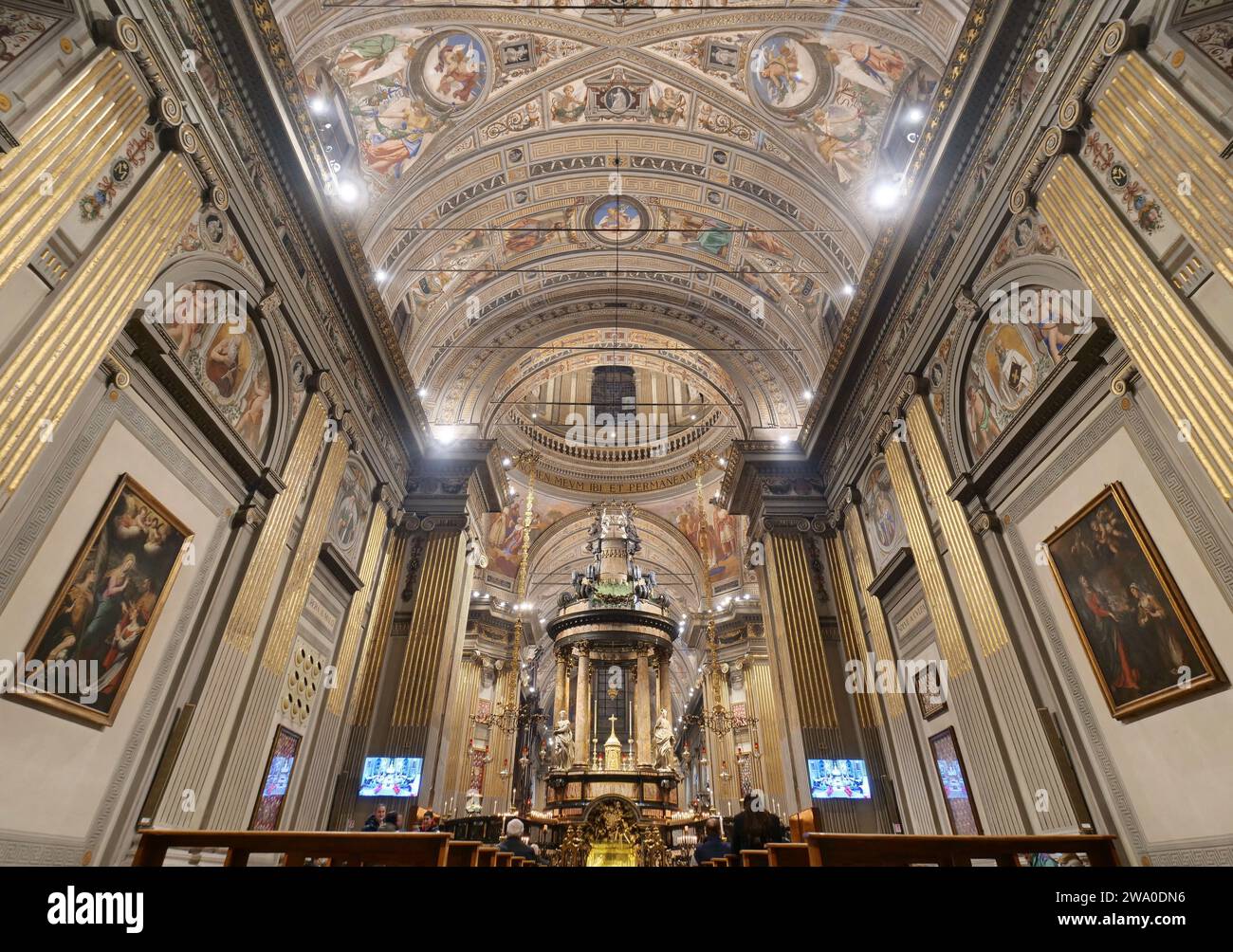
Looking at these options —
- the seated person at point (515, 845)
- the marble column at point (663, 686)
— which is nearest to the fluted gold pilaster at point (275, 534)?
the seated person at point (515, 845)

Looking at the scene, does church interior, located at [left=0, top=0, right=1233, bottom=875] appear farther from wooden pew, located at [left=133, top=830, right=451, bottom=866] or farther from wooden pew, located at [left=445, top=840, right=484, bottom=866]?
wooden pew, located at [left=445, top=840, right=484, bottom=866]

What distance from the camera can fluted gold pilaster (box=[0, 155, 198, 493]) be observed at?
4199mm

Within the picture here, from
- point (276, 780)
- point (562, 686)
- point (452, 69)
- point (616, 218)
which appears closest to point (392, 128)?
point (452, 69)

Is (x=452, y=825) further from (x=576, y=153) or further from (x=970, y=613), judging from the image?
(x=576, y=153)

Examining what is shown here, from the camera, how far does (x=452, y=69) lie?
10.2m

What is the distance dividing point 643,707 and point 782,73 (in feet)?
63.1

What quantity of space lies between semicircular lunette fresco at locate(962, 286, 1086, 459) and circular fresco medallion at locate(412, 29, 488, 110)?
9.10m

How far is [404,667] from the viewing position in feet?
38.3

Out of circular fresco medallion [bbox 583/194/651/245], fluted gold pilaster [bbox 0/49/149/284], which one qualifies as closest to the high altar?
circular fresco medallion [bbox 583/194/651/245]

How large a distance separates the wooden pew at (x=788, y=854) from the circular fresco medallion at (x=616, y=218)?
42.3ft

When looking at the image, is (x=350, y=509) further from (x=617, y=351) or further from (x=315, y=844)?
(x=617, y=351)
